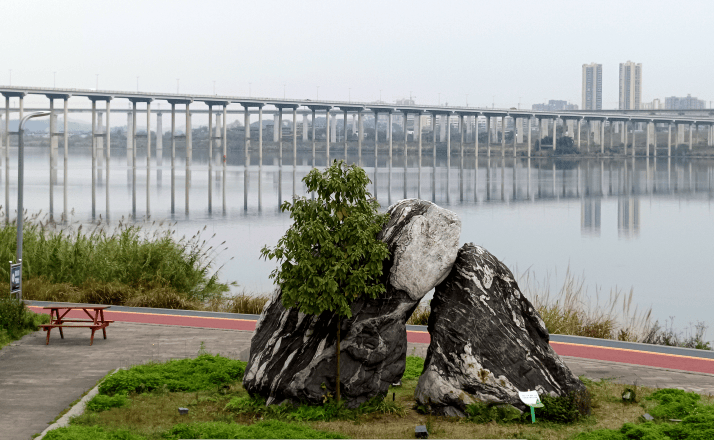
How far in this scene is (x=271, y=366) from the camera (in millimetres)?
9562

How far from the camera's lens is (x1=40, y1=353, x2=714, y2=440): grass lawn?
8258 millimetres

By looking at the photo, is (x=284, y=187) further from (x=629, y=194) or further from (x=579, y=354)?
(x=579, y=354)

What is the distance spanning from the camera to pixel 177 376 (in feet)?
35.0

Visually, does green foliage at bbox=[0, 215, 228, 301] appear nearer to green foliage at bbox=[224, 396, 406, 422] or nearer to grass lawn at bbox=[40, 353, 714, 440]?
grass lawn at bbox=[40, 353, 714, 440]

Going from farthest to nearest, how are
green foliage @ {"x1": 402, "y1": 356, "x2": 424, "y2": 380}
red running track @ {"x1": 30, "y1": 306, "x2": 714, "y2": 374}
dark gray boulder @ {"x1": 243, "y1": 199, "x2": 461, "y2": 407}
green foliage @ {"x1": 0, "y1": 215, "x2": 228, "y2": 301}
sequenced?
green foliage @ {"x1": 0, "y1": 215, "x2": 228, "y2": 301}
red running track @ {"x1": 30, "y1": 306, "x2": 714, "y2": 374}
green foliage @ {"x1": 402, "y1": 356, "x2": 424, "y2": 380}
dark gray boulder @ {"x1": 243, "y1": 199, "x2": 461, "y2": 407}

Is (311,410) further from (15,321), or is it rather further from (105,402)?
(15,321)

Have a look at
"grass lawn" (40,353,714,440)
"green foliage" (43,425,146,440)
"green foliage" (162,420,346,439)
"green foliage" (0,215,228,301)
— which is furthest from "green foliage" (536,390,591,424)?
"green foliage" (0,215,228,301)

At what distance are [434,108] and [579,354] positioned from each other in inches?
4692

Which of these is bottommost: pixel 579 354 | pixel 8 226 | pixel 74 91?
pixel 579 354

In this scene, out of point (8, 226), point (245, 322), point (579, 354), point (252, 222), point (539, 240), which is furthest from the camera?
point (252, 222)

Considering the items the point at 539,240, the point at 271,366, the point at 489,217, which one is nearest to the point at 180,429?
the point at 271,366

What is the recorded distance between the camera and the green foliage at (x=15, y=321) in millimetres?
13414

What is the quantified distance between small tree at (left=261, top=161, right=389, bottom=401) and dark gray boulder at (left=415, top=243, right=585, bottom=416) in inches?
39.0

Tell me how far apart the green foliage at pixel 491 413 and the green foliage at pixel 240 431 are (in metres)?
1.68
